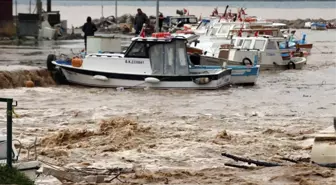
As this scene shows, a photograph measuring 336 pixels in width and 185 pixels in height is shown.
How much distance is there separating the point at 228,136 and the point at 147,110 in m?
4.98

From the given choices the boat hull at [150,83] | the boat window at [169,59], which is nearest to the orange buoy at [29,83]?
the boat hull at [150,83]

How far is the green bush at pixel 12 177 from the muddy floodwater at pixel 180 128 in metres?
1.60

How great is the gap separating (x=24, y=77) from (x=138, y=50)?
3645mm

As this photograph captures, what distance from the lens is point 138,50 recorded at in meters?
25.1

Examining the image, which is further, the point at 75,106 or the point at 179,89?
the point at 179,89

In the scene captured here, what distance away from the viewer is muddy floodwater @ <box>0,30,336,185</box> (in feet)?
41.0

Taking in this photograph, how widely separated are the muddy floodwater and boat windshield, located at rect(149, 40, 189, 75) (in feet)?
2.62

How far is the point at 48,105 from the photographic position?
21.4 m

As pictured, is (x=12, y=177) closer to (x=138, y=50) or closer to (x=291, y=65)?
(x=138, y=50)

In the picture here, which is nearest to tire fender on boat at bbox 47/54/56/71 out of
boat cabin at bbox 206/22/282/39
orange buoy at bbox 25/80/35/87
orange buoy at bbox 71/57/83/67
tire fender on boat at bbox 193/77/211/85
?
orange buoy at bbox 71/57/83/67

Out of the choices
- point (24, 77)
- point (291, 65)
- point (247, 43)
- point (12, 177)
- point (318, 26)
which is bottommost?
point (318, 26)

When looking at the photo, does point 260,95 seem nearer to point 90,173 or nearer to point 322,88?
point 322,88

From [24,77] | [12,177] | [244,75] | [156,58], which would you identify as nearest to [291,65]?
[244,75]

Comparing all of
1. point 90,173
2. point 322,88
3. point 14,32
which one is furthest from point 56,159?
point 14,32
